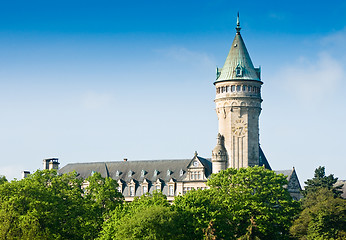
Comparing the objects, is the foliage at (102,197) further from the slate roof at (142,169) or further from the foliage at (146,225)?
the slate roof at (142,169)

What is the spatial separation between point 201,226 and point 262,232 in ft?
32.9

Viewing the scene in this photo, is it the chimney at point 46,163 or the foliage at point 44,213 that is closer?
the foliage at point 44,213

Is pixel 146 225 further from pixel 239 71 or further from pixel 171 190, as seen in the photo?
pixel 171 190

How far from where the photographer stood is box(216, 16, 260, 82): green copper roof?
10725 cm

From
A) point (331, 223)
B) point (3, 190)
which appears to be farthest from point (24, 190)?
point (331, 223)

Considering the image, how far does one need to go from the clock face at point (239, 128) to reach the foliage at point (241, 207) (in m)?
15.4

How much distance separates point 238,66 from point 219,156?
15657 millimetres

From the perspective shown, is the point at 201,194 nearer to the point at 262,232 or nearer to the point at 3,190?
the point at 262,232

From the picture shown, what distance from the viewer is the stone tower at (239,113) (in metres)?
107

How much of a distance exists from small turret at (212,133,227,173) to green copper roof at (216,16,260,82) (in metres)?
10.6

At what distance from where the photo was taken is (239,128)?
107375mm

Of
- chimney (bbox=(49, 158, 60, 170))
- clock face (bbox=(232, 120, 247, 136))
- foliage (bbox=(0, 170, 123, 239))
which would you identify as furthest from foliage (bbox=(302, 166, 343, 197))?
chimney (bbox=(49, 158, 60, 170))

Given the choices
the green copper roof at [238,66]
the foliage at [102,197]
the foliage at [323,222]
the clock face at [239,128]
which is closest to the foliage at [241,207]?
the foliage at [323,222]

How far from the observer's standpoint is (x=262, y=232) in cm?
8162
